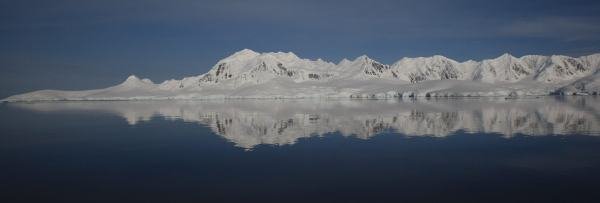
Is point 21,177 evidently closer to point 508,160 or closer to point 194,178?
point 194,178

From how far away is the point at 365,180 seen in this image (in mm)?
21562

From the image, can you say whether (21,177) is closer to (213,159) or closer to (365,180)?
(213,159)

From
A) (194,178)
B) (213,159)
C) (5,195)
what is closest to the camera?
(5,195)

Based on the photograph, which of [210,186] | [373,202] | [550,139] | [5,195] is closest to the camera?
[373,202]

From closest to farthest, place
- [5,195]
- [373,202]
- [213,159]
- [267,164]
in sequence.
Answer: [373,202], [5,195], [267,164], [213,159]

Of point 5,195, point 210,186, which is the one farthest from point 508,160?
point 5,195

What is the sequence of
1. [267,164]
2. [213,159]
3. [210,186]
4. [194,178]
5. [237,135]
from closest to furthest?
1. [210,186]
2. [194,178]
3. [267,164]
4. [213,159]
5. [237,135]

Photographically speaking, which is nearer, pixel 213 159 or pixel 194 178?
pixel 194 178

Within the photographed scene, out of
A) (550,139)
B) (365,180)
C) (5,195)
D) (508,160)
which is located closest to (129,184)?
(5,195)

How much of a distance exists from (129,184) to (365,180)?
9945 mm

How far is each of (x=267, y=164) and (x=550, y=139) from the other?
2129cm

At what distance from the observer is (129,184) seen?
2134cm

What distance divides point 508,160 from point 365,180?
9.36m

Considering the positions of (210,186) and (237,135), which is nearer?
(210,186)
